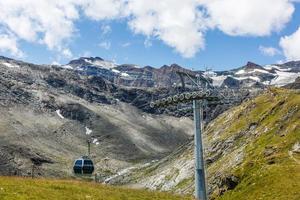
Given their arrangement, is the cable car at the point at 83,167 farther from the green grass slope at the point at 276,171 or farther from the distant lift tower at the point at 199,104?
the green grass slope at the point at 276,171

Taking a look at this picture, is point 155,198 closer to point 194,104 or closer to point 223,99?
point 194,104

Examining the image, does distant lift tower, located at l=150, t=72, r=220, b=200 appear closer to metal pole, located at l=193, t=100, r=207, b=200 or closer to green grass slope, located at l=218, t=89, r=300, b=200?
metal pole, located at l=193, t=100, r=207, b=200

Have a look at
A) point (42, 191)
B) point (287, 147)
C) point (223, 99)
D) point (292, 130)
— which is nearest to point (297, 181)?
point (223, 99)

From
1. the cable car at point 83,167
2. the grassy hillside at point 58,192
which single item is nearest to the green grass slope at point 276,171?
the cable car at point 83,167

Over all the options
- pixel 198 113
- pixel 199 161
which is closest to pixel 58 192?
pixel 199 161

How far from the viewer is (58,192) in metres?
43.8

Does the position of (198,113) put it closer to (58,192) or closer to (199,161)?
(199,161)

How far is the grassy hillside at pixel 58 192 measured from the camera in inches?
1575

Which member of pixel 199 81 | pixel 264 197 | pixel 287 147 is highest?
pixel 199 81

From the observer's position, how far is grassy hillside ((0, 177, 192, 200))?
40000 mm

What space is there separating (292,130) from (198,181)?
93.1 meters

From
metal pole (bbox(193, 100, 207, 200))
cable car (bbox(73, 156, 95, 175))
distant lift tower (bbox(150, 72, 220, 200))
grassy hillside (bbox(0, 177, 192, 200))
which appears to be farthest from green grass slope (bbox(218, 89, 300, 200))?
grassy hillside (bbox(0, 177, 192, 200))

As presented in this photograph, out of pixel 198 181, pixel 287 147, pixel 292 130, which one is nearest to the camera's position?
pixel 198 181

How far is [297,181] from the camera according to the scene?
333 ft
